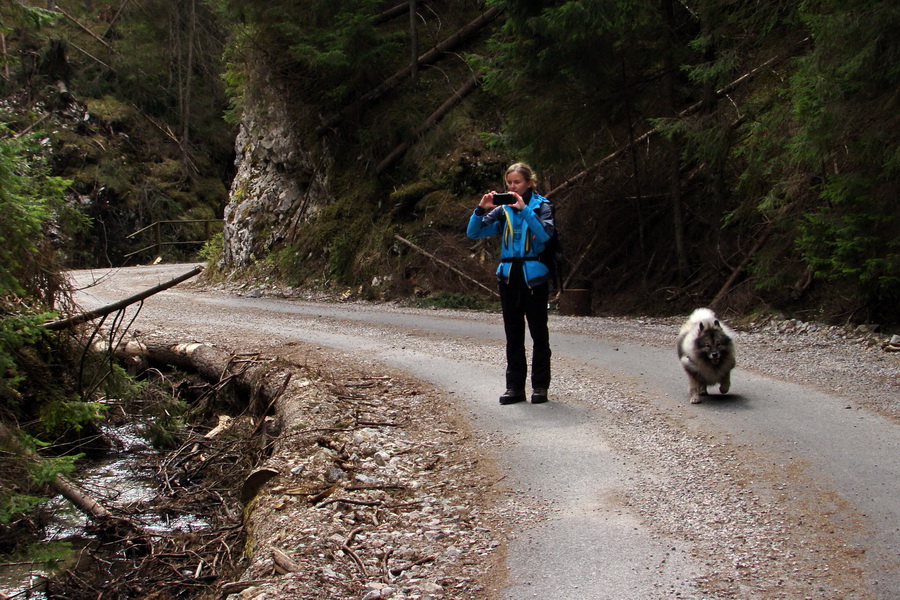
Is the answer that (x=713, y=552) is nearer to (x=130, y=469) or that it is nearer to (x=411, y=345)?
(x=130, y=469)

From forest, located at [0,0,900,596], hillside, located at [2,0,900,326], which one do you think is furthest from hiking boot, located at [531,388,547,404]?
hillside, located at [2,0,900,326]

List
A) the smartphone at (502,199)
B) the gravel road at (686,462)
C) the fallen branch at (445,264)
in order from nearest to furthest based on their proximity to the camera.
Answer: the gravel road at (686,462) → the smartphone at (502,199) → the fallen branch at (445,264)

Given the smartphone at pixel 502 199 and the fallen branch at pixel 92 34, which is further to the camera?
the fallen branch at pixel 92 34

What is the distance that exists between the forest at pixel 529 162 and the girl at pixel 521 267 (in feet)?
13.7

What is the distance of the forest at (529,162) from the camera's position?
9.23m

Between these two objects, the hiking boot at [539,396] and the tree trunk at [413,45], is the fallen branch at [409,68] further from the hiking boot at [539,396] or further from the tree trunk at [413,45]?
the hiking boot at [539,396]

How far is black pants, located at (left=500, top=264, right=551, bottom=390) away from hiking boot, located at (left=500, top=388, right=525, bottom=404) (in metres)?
0.04

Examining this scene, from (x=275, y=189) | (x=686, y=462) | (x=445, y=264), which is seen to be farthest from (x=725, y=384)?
(x=275, y=189)

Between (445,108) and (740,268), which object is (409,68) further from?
(740,268)

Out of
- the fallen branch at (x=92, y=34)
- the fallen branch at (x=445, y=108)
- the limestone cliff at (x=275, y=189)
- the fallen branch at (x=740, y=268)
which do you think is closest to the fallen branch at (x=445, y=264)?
the fallen branch at (x=445, y=108)

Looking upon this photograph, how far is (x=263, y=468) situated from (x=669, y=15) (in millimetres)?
12705

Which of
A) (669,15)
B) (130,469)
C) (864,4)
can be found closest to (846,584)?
(130,469)

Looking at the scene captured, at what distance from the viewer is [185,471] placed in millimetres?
8859

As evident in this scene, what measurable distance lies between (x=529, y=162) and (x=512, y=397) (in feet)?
29.7
